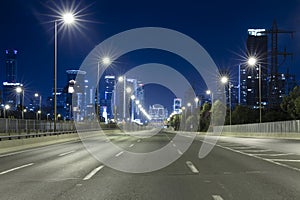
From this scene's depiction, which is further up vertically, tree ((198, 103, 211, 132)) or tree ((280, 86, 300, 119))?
tree ((280, 86, 300, 119))

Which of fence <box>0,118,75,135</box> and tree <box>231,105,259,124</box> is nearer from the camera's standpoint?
fence <box>0,118,75,135</box>

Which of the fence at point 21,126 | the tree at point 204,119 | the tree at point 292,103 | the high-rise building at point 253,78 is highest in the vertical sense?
the high-rise building at point 253,78

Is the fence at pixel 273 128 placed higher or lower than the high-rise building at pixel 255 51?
lower

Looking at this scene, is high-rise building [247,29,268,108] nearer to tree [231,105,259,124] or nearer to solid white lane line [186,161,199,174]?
tree [231,105,259,124]

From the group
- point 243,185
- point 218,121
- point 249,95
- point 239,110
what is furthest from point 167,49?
point 249,95

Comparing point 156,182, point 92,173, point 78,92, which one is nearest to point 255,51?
point 78,92

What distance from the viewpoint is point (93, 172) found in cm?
1355

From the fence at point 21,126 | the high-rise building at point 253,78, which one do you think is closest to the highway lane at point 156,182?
the fence at point 21,126

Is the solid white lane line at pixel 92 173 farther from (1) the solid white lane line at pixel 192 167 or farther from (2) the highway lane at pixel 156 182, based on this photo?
(1) the solid white lane line at pixel 192 167

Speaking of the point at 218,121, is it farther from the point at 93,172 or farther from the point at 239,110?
the point at 93,172

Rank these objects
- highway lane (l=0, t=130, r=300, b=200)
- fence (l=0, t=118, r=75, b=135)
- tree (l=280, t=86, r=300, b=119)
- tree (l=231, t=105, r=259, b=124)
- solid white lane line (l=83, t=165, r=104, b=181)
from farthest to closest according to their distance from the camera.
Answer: tree (l=231, t=105, r=259, b=124) < tree (l=280, t=86, r=300, b=119) < fence (l=0, t=118, r=75, b=135) < solid white lane line (l=83, t=165, r=104, b=181) < highway lane (l=0, t=130, r=300, b=200)

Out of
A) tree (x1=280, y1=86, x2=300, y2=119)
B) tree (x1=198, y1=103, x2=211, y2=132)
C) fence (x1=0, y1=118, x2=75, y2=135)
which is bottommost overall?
tree (x1=198, y1=103, x2=211, y2=132)

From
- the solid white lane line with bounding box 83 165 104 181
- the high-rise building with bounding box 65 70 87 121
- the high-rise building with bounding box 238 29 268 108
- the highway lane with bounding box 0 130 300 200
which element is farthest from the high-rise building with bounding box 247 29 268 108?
the solid white lane line with bounding box 83 165 104 181

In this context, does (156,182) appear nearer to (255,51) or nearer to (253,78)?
(253,78)
